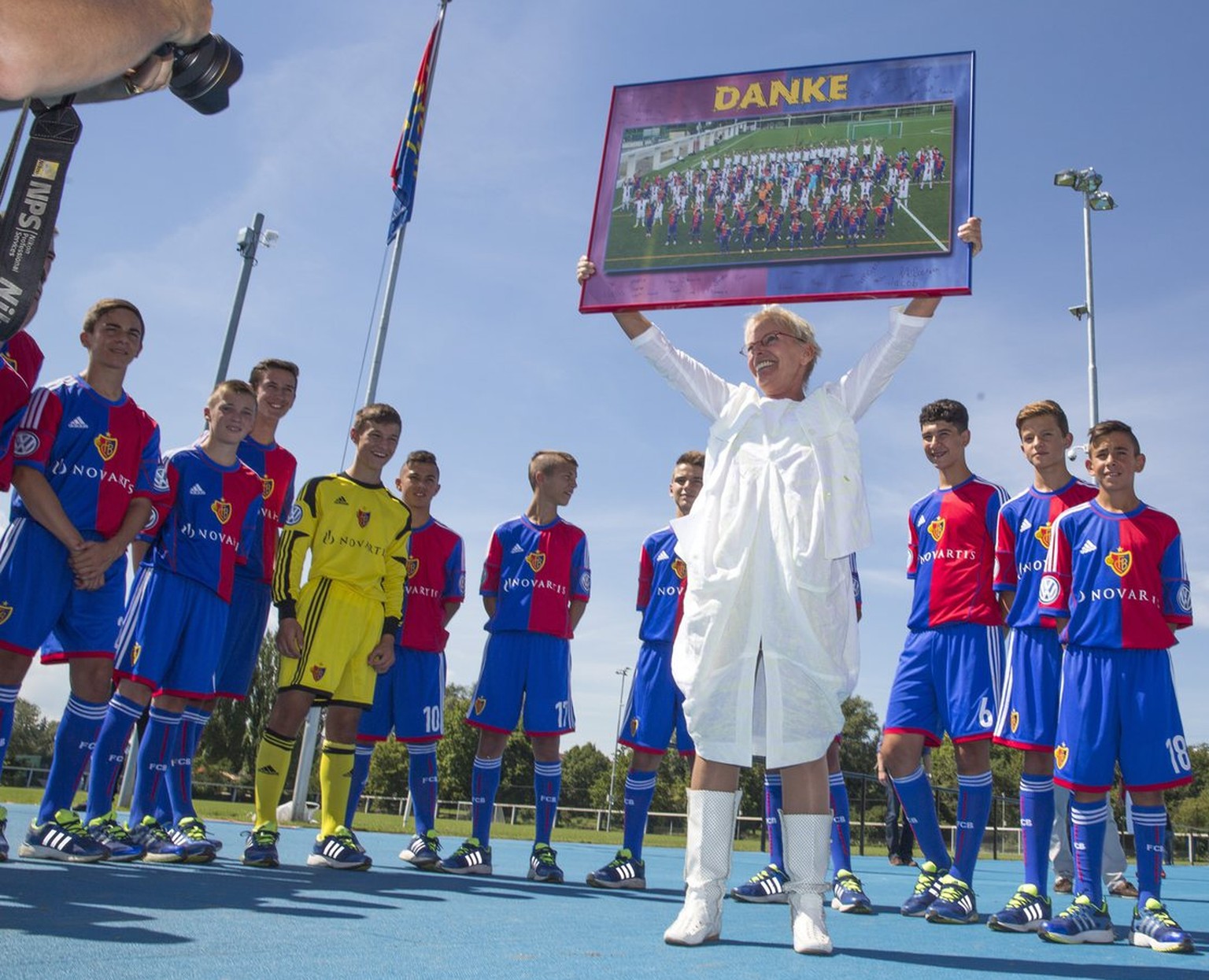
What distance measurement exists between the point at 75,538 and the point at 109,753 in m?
1.29

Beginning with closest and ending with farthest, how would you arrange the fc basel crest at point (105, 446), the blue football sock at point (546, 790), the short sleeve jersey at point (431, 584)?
the fc basel crest at point (105, 446) < the blue football sock at point (546, 790) < the short sleeve jersey at point (431, 584)

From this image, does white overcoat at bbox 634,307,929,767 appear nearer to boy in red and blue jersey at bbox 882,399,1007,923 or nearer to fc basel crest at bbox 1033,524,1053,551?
boy in red and blue jersey at bbox 882,399,1007,923

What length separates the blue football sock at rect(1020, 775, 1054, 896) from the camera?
4.82 meters

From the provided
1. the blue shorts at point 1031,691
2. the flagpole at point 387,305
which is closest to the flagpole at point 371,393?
the flagpole at point 387,305

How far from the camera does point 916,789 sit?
5.27 m

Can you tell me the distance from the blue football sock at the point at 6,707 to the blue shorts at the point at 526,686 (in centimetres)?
267

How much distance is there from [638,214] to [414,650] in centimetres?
368

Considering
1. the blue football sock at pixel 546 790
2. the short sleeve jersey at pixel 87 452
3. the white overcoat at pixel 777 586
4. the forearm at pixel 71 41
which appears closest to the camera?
the forearm at pixel 71 41

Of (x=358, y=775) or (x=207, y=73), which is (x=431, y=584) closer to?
(x=358, y=775)

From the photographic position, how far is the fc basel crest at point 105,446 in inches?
196

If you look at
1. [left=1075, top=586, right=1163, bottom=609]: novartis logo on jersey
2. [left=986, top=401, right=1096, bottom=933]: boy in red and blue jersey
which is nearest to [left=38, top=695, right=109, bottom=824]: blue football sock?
[left=986, top=401, right=1096, bottom=933]: boy in red and blue jersey

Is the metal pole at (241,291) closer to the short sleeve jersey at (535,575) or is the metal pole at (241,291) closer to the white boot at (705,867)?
the short sleeve jersey at (535,575)

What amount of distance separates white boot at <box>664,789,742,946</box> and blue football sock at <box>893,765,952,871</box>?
2048 mm

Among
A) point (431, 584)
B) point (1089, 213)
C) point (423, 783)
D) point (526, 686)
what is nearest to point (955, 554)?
point (526, 686)
